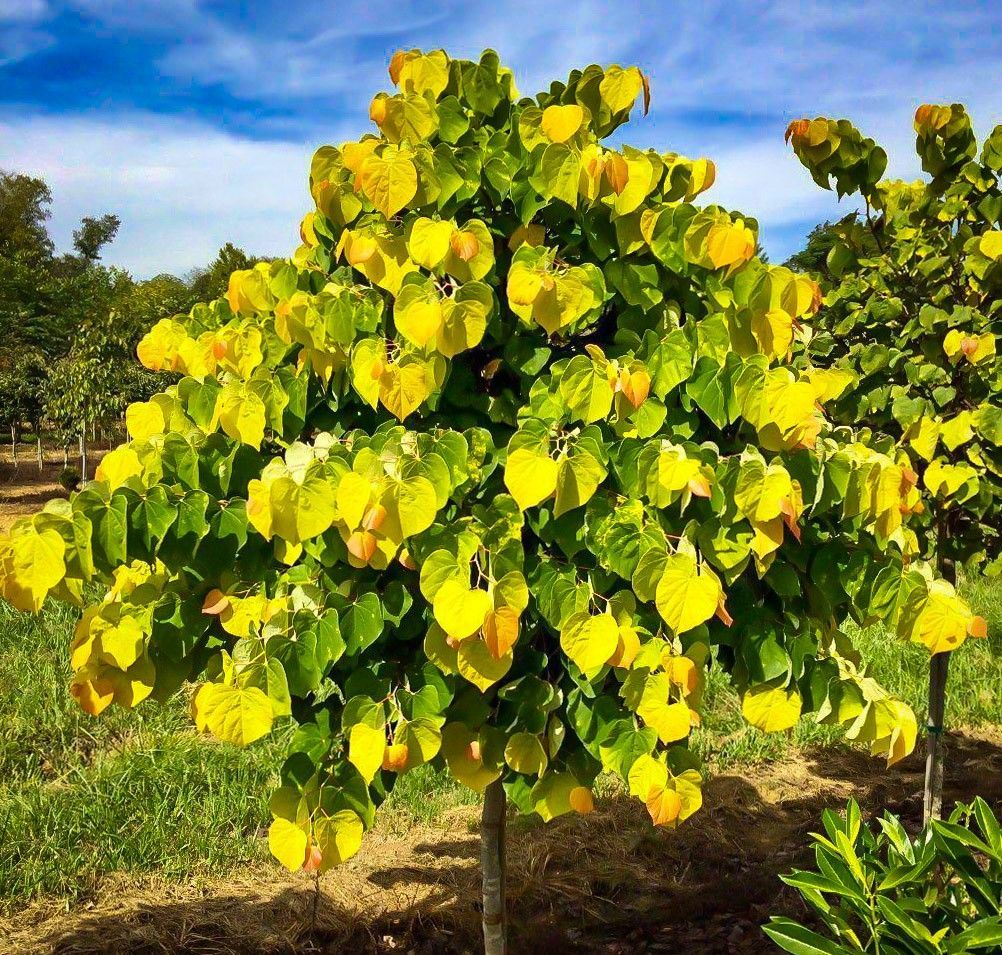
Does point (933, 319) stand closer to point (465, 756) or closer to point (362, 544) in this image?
point (465, 756)

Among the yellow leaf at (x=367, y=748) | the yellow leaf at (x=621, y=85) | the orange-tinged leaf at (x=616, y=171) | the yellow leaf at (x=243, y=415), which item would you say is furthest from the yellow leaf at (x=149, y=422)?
the yellow leaf at (x=621, y=85)

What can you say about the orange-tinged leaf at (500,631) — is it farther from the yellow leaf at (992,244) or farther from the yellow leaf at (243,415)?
the yellow leaf at (992,244)

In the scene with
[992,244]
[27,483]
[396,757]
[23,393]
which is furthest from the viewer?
[23,393]

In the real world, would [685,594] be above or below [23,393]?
below

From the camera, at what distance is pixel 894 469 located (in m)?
1.62

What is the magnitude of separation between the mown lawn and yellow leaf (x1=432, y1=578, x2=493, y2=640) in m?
2.71

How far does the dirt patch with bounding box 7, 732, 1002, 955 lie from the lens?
309 centimetres

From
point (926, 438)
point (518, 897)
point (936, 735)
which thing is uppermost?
point (926, 438)

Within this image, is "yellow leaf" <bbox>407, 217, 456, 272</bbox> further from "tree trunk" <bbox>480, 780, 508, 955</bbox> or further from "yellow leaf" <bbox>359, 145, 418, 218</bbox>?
"tree trunk" <bbox>480, 780, 508, 955</bbox>

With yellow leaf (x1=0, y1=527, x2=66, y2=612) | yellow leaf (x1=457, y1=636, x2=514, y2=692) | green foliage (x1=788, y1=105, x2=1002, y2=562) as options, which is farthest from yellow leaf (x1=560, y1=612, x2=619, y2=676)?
green foliage (x1=788, y1=105, x2=1002, y2=562)

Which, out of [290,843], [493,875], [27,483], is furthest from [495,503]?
[27,483]

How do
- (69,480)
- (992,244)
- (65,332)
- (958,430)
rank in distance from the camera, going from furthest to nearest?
(65,332) → (69,480) → (958,430) → (992,244)

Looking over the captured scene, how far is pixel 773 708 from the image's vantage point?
1.62 meters

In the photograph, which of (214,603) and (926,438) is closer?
(214,603)
